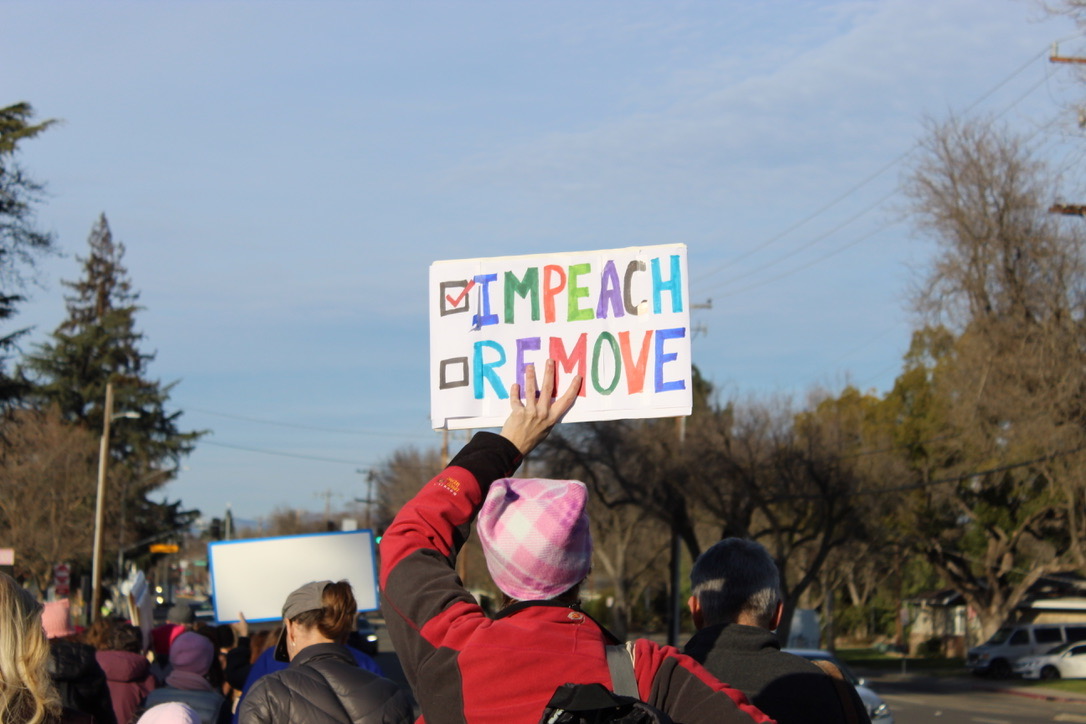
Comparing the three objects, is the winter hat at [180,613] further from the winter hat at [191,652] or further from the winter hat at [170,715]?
the winter hat at [170,715]

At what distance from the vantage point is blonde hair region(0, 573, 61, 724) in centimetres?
271

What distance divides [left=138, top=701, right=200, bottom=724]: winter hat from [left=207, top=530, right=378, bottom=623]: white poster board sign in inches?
381

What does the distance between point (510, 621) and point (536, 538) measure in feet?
0.57

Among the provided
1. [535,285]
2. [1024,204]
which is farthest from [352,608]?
[1024,204]

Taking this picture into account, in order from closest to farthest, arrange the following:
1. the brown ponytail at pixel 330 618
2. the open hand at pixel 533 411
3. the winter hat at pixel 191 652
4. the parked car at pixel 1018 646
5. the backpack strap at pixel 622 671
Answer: the backpack strap at pixel 622 671 < the open hand at pixel 533 411 < the brown ponytail at pixel 330 618 < the winter hat at pixel 191 652 < the parked car at pixel 1018 646

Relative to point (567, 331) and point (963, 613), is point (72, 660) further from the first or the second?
point (963, 613)

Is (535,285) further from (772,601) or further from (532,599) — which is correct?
(532,599)

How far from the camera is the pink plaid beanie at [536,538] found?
2.48m

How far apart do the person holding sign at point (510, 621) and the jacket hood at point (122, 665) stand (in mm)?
5712

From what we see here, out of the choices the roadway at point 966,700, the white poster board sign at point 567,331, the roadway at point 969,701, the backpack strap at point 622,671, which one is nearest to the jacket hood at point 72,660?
the white poster board sign at point 567,331

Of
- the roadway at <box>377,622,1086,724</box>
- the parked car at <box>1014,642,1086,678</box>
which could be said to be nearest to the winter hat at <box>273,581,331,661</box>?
the roadway at <box>377,622,1086,724</box>

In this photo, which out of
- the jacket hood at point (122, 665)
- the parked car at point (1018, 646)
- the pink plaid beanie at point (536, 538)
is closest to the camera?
the pink plaid beanie at point (536, 538)

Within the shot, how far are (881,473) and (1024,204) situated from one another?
581 inches

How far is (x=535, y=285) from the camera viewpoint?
3.91m
